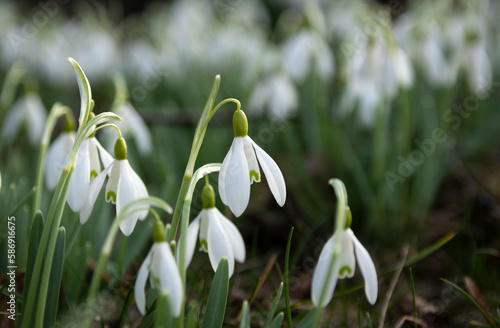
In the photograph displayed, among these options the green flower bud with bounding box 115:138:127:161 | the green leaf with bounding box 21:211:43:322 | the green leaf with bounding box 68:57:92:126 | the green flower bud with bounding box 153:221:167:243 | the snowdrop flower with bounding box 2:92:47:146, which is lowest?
the green flower bud with bounding box 153:221:167:243

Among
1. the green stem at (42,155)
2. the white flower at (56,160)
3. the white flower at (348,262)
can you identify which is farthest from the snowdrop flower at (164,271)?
the white flower at (56,160)

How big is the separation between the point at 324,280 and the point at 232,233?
0.68ft

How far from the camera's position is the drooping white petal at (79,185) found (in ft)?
2.88

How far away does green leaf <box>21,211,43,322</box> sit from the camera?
833 mm

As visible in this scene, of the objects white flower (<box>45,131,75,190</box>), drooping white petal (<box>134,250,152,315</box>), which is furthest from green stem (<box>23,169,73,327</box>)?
white flower (<box>45,131,75,190</box>)

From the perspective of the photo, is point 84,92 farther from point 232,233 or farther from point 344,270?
point 344,270

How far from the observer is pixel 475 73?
6.79 ft

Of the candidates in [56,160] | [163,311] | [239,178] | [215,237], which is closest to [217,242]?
[215,237]

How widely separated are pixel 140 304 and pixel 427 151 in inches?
59.0

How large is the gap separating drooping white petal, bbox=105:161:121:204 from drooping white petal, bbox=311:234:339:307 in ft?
1.21

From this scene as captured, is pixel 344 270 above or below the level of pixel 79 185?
below

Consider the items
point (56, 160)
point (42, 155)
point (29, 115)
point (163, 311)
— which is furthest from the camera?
point (29, 115)

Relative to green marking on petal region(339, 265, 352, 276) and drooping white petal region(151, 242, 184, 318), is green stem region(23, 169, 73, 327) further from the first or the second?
green marking on petal region(339, 265, 352, 276)

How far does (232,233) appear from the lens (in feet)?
2.98
